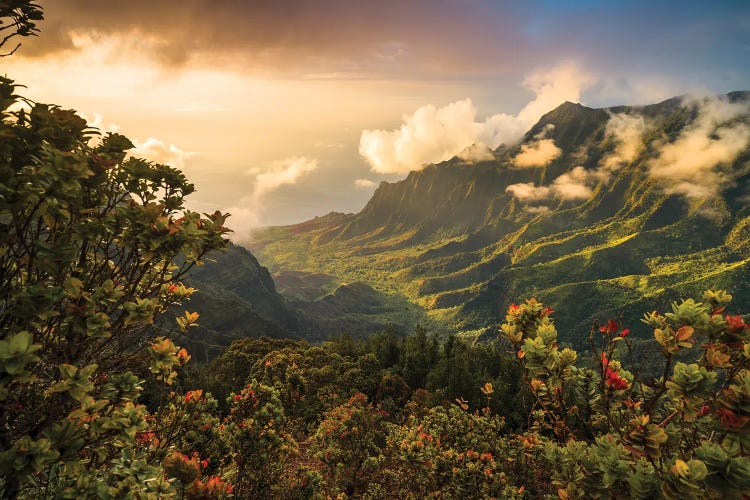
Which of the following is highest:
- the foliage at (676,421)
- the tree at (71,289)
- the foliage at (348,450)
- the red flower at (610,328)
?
the tree at (71,289)

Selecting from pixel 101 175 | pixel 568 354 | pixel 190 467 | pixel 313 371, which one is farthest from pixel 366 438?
pixel 313 371

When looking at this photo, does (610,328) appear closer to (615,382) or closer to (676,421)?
(615,382)

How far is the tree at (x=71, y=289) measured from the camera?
2.99m

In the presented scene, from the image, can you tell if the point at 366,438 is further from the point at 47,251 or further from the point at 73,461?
the point at 47,251

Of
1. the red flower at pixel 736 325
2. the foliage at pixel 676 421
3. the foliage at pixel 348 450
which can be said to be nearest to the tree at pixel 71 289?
the foliage at pixel 676 421

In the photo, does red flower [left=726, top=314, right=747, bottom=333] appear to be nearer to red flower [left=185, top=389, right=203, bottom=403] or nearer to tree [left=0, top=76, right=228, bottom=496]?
tree [left=0, top=76, right=228, bottom=496]

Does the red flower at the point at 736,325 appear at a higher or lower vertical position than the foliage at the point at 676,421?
higher

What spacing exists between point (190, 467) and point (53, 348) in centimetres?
227

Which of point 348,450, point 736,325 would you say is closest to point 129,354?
point 736,325

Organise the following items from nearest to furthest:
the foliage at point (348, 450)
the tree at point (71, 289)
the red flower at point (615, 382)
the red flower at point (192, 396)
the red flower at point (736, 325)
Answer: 1. the tree at point (71, 289)
2. the red flower at point (736, 325)
3. the red flower at point (615, 382)
4. the red flower at point (192, 396)
5. the foliage at point (348, 450)

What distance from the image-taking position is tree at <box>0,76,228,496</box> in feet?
9.82

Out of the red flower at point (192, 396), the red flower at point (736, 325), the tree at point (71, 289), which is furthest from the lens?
the red flower at point (192, 396)

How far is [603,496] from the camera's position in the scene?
144 inches

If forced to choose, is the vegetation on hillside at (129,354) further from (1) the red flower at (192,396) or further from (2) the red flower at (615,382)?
(1) the red flower at (192,396)
